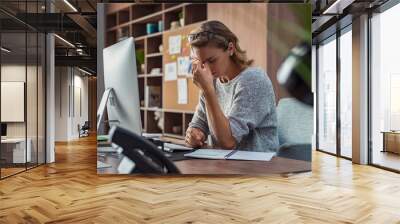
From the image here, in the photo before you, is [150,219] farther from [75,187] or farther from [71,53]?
[71,53]

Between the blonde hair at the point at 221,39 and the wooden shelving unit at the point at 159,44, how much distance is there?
0.40 ft

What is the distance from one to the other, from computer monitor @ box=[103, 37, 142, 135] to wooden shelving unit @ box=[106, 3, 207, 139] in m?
0.09

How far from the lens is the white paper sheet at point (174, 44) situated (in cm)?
580

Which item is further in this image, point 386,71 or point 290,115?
point 386,71

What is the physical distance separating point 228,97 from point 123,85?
59.8 inches

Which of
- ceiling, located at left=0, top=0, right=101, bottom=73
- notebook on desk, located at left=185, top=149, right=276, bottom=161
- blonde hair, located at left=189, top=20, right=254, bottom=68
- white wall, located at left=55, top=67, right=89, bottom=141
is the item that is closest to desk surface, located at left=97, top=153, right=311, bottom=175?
notebook on desk, located at left=185, top=149, right=276, bottom=161

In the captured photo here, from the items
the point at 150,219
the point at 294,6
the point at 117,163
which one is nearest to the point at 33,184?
the point at 117,163

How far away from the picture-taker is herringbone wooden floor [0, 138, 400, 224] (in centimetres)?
370

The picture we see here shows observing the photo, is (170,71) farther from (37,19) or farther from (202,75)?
(37,19)

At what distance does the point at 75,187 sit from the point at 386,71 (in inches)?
211

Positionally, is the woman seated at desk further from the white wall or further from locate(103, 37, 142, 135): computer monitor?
the white wall

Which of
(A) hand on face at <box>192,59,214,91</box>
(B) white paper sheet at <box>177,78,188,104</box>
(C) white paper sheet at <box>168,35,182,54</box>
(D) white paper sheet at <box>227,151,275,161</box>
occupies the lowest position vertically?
(D) white paper sheet at <box>227,151,275,161</box>

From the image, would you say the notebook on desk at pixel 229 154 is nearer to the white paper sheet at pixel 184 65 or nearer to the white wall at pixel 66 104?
the white paper sheet at pixel 184 65

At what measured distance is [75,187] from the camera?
203 inches
